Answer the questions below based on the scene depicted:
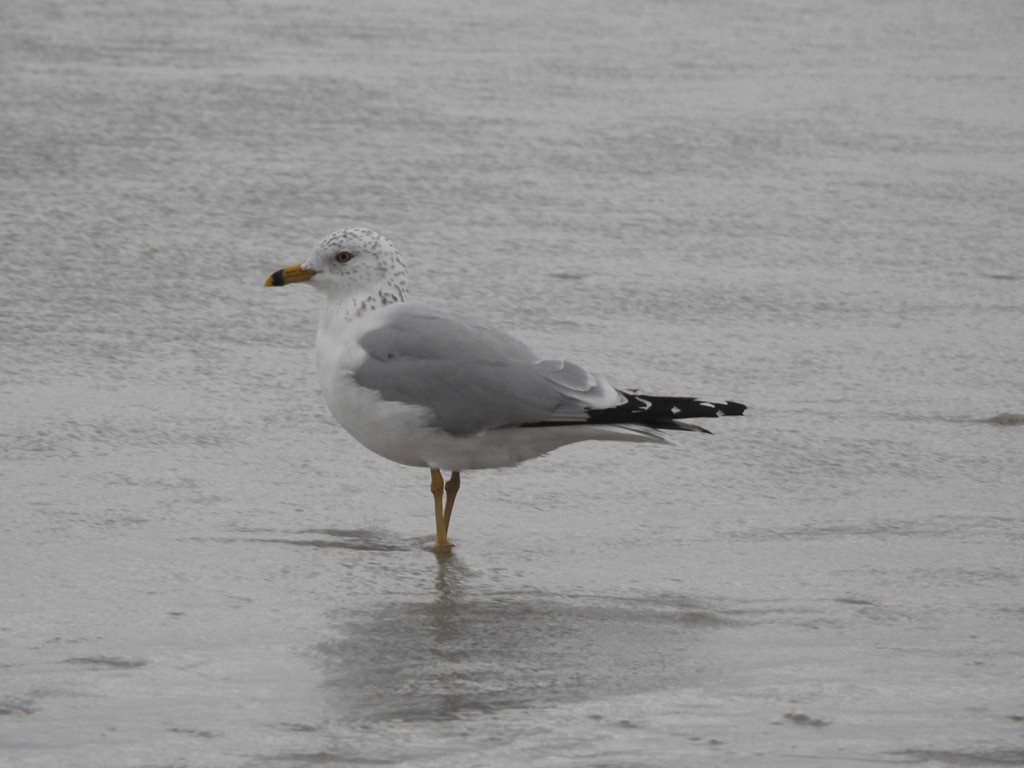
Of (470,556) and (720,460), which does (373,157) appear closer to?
(720,460)

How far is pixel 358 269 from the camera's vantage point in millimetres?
4938

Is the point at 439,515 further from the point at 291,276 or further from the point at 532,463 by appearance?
the point at 291,276

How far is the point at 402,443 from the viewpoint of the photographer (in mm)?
4613

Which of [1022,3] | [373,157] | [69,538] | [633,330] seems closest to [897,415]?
[633,330]

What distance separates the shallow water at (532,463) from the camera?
139 inches

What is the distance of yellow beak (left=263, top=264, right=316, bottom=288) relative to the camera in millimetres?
5008

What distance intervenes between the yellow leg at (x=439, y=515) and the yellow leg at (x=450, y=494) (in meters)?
0.02

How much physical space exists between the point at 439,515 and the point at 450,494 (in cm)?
15

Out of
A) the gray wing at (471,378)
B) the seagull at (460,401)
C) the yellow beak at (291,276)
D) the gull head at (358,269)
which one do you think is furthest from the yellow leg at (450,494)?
the yellow beak at (291,276)

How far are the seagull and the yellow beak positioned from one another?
0.88 ft

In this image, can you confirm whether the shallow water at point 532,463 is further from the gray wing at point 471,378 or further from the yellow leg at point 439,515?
the gray wing at point 471,378

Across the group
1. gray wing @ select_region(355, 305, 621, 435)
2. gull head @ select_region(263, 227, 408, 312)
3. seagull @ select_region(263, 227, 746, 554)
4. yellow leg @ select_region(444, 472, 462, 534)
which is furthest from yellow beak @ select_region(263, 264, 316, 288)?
yellow leg @ select_region(444, 472, 462, 534)

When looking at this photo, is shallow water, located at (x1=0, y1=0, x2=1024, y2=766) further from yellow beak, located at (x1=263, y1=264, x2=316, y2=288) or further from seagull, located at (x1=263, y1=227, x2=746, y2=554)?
yellow beak, located at (x1=263, y1=264, x2=316, y2=288)

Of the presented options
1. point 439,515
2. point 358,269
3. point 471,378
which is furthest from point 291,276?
point 439,515
